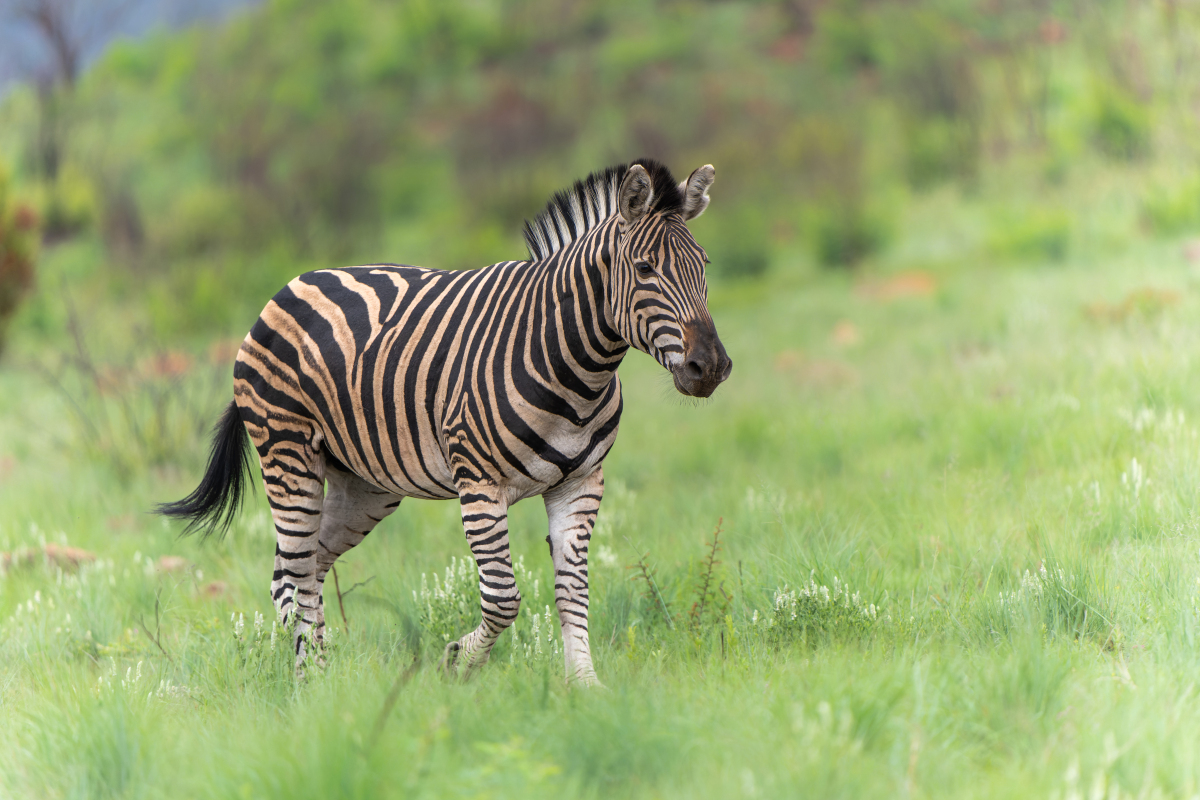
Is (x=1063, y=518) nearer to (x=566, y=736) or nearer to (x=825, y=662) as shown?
(x=825, y=662)

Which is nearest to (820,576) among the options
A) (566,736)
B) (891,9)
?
(566,736)

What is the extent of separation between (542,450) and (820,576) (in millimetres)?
1429

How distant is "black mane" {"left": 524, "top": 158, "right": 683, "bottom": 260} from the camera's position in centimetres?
359

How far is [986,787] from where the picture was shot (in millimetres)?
2514

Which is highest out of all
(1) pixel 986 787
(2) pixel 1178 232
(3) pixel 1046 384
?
(2) pixel 1178 232

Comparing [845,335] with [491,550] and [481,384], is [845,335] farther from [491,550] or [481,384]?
[491,550]

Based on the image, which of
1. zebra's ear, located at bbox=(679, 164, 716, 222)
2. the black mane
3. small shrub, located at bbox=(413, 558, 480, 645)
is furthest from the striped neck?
small shrub, located at bbox=(413, 558, 480, 645)

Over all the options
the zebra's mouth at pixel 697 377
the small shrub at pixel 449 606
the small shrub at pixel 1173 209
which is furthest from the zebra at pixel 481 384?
the small shrub at pixel 1173 209

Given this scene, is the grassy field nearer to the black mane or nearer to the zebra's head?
the zebra's head

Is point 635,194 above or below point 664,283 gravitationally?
above

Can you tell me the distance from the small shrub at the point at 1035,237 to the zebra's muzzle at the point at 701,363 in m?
11.4

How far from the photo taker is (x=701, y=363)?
129 inches

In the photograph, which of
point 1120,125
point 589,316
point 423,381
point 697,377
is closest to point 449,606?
point 423,381

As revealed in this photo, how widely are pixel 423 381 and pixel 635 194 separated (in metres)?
1.31
